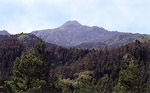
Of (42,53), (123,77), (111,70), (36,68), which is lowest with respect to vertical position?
(111,70)

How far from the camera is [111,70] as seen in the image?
641 feet

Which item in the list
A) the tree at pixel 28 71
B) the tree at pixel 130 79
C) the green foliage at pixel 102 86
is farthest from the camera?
the green foliage at pixel 102 86

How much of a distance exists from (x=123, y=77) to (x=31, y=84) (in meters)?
25.0

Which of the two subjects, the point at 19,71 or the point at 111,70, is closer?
the point at 19,71

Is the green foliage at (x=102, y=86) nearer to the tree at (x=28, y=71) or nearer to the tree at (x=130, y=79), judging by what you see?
the tree at (x=130, y=79)

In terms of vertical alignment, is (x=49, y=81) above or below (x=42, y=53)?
below

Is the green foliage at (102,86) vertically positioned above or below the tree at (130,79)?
below

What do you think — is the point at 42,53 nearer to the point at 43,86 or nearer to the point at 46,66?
the point at 46,66

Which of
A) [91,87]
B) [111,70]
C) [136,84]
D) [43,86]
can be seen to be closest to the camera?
[43,86]

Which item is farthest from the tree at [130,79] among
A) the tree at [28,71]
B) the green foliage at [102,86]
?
the tree at [28,71]

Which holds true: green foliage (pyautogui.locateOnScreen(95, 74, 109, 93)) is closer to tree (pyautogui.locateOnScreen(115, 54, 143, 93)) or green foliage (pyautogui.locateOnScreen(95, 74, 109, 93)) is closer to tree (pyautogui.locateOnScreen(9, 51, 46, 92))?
tree (pyautogui.locateOnScreen(115, 54, 143, 93))

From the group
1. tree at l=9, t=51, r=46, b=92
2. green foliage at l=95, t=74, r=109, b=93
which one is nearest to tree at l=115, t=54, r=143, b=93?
green foliage at l=95, t=74, r=109, b=93

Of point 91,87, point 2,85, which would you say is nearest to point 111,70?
point 91,87

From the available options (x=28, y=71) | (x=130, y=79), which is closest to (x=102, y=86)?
(x=130, y=79)
